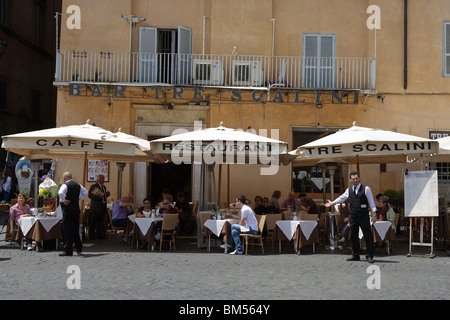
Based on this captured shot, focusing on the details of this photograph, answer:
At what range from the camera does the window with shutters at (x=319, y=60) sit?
18141 millimetres

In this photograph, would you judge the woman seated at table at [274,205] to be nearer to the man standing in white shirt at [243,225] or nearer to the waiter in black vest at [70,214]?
the man standing in white shirt at [243,225]

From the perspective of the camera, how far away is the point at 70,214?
1145 centimetres

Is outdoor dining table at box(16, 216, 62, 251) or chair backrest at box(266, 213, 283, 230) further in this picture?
chair backrest at box(266, 213, 283, 230)

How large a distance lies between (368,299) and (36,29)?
75.5 feet

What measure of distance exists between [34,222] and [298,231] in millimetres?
5738

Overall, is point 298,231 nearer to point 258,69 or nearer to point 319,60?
point 258,69

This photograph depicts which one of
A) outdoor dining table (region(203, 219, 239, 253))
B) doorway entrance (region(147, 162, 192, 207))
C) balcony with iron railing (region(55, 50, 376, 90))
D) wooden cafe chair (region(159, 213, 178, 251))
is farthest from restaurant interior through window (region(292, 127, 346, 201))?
wooden cafe chair (region(159, 213, 178, 251))

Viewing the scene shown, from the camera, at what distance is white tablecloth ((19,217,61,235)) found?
1205cm

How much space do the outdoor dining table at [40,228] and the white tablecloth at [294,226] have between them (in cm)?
487

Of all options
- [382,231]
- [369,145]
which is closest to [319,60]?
[369,145]

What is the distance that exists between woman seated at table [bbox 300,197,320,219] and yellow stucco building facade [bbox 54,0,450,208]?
2.89 meters

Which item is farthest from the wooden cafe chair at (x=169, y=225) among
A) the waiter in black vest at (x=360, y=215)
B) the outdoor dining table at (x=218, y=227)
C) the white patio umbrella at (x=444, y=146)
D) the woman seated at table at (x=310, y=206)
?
the white patio umbrella at (x=444, y=146)

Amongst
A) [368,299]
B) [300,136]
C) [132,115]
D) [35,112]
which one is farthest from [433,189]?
[35,112]

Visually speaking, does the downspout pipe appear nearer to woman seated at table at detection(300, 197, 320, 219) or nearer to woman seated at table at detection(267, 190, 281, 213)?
woman seated at table at detection(267, 190, 281, 213)
